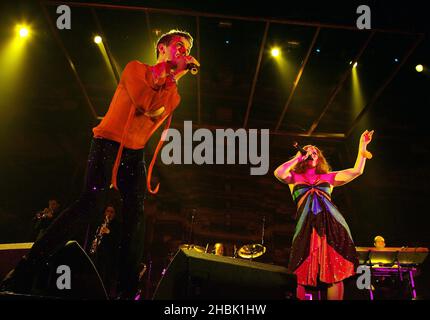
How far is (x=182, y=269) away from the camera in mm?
1978

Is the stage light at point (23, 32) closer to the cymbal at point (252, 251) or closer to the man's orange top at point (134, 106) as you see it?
the man's orange top at point (134, 106)

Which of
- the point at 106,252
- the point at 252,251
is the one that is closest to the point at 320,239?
the point at 252,251

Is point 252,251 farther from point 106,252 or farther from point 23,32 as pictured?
point 23,32

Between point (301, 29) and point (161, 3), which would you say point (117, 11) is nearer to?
point (161, 3)

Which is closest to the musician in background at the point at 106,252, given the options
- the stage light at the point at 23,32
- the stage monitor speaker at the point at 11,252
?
the stage monitor speaker at the point at 11,252

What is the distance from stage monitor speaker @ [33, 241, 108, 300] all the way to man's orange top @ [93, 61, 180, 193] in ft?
1.81

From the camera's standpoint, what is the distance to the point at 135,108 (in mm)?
2201

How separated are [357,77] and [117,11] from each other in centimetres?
483

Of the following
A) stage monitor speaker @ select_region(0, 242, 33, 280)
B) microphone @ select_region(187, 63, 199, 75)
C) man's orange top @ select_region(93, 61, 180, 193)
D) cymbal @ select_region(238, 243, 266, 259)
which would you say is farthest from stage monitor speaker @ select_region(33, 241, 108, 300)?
cymbal @ select_region(238, 243, 266, 259)

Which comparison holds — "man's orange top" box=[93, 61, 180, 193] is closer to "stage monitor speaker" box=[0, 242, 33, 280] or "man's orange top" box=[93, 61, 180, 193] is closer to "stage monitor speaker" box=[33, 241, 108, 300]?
"stage monitor speaker" box=[33, 241, 108, 300]

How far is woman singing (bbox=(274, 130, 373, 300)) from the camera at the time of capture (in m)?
2.96

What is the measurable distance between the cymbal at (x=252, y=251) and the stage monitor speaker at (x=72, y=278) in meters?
5.23
